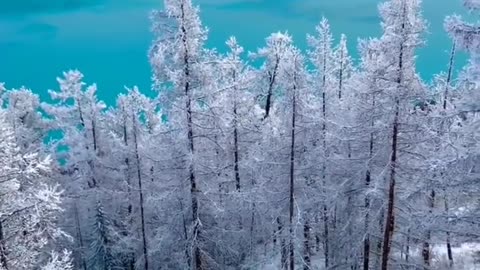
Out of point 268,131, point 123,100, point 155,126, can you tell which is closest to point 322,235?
point 268,131

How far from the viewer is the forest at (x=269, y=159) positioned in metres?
12.9

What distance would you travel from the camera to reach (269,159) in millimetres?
23016

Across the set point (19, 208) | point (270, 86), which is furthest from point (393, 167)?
point (270, 86)

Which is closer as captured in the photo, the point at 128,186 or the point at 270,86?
the point at 128,186

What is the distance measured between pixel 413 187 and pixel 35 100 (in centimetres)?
2923

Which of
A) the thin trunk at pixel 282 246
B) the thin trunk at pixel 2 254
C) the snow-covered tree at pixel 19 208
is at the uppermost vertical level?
the snow-covered tree at pixel 19 208

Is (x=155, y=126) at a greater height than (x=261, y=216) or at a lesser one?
greater

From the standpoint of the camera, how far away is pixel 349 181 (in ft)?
61.4

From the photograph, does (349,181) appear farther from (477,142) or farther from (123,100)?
(123,100)

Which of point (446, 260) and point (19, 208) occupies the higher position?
point (19, 208)

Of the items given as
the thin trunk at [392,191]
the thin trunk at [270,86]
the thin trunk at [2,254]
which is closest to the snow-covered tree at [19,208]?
the thin trunk at [2,254]

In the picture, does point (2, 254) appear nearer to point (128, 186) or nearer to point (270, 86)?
point (128, 186)

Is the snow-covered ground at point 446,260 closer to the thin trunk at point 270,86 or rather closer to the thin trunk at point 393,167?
the thin trunk at point 393,167

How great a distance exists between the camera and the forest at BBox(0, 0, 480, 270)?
42.2 ft
